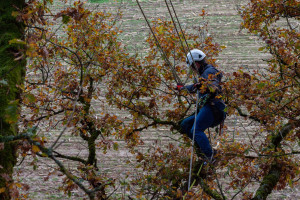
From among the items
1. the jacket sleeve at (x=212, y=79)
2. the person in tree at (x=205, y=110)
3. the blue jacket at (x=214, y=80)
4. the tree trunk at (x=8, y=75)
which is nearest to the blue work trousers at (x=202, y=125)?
the person in tree at (x=205, y=110)

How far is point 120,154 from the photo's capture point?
8320 mm

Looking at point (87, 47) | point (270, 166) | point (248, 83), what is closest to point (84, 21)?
point (87, 47)

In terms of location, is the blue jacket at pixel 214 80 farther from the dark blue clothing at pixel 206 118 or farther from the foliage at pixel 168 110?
the foliage at pixel 168 110

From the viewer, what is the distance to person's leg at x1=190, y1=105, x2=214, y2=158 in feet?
16.3

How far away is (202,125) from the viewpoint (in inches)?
199

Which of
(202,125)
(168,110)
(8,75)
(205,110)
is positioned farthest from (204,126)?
(8,75)

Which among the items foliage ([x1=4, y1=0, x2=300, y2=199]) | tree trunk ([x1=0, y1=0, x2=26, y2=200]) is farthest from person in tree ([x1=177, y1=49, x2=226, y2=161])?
tree trunk ([x1=0, y1=0, x2=26, y2=200])

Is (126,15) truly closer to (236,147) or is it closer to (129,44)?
(129,44)

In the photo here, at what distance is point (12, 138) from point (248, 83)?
2.61m

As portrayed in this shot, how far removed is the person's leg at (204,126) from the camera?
495 cm

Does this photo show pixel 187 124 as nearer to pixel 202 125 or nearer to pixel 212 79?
pixel 202 125

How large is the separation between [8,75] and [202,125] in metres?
2.28

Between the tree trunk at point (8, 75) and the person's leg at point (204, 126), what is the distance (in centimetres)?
205

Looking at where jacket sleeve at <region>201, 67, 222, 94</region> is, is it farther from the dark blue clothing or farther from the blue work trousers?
the blue work trousers
